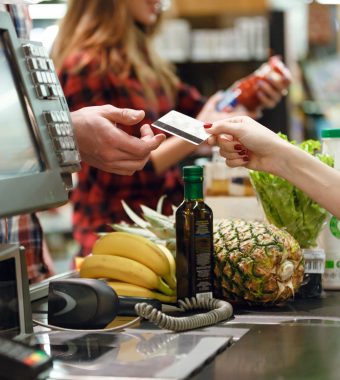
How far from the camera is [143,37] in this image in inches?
138

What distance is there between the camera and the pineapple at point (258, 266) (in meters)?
1.77

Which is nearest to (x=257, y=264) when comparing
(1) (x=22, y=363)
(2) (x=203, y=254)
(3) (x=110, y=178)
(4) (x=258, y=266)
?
(4) (x=258, y=266)

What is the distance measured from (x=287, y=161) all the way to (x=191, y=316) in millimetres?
387

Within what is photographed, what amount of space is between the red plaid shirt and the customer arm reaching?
139 centimetres

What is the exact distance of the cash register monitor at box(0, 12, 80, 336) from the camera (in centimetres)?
142

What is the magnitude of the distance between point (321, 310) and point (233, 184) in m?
0.85

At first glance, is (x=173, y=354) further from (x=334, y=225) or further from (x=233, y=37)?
(x=233, y=37)

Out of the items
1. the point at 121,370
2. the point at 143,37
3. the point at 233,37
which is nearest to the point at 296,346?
the point at 121,370

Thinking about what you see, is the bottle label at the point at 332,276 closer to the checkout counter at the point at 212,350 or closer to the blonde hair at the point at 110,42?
the checkout counter at the point at 212,350

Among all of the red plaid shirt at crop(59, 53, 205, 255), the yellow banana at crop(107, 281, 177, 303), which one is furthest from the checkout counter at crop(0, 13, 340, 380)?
the red plaid shirt at crop(59, 53, 205, 255)

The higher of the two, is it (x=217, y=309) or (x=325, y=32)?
(x=325, y=32)

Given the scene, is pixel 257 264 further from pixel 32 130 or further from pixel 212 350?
pixel 32 130

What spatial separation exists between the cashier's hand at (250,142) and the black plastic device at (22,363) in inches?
27.9

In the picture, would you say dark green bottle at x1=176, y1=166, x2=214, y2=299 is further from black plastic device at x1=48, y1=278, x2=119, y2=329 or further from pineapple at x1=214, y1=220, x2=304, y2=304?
black plastic device at x1=48, y1=278, x2=119, y2=329
